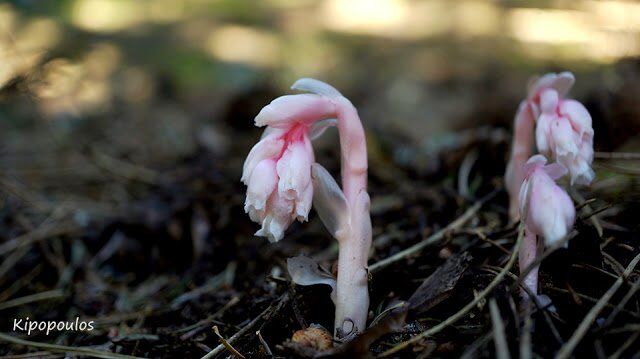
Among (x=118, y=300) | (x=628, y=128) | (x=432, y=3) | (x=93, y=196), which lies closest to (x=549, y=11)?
(x=432, y=3)

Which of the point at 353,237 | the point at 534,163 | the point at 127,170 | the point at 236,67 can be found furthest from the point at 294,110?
the point at 236,67

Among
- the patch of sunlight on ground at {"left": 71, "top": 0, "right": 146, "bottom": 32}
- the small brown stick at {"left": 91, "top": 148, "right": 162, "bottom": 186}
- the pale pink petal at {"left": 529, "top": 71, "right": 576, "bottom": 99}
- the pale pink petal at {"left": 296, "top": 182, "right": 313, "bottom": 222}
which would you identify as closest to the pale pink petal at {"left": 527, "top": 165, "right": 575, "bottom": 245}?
the pale pink petal at {"left": 529, "top": 71, "right": 576, "bottom": 99}

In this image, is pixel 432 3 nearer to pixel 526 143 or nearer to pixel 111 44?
pixel 111 44

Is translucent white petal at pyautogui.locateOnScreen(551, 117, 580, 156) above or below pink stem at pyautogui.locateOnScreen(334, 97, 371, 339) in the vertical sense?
above

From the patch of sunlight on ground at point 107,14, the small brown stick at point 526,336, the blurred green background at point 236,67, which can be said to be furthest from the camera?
the patch of sunlight on ground at point 107,14

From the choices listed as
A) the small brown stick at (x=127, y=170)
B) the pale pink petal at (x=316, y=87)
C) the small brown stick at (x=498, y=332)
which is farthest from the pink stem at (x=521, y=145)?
the small brown stick at (x=127, y=170)

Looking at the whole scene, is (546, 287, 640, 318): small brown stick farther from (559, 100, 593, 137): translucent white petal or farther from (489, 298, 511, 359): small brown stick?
(559, 100, 593, 137): translucent white petal

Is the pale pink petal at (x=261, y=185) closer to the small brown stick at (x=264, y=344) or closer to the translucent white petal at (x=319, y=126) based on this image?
the translucent white petal at (x=319, y=126)
